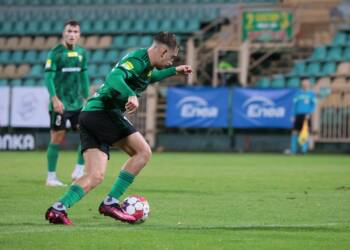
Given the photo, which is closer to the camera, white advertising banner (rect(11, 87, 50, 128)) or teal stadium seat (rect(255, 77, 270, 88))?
white advertising banner (rect(11, 87, 50, 128))

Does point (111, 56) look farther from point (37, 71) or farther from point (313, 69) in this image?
point (313, 69)

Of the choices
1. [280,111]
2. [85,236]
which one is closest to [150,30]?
[280,111]

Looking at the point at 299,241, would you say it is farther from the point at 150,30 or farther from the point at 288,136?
the point at 150,30

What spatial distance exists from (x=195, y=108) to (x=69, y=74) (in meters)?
13.5

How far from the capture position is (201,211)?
1068 centimetres

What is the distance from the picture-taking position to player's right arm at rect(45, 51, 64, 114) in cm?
1452

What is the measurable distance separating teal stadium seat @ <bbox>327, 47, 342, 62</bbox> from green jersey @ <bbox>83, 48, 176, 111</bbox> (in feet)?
68.5

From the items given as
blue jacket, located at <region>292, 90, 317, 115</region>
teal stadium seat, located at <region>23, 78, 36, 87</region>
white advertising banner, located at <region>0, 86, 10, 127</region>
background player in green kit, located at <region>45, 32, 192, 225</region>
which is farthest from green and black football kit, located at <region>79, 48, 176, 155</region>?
teal stadium seat, located at <region>23, 78, 36, 87</region>

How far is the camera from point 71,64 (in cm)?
1509

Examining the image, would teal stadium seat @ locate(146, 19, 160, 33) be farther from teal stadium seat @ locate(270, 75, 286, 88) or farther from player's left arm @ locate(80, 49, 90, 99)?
player's left arm @ locate(80, 49, 90, 99)

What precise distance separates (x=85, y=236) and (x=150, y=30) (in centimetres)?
2613

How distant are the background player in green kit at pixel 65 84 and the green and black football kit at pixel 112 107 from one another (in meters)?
5.14

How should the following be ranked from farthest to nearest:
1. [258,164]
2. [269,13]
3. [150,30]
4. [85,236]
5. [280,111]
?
[150,30], [269,13], [280,111], [258,164], [85,236]

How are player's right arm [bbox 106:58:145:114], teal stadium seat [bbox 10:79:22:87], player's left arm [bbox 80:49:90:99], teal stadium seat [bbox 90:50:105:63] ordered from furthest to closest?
teal stadium seat [bbox 90:50:105:63] → teal stadium seat [bbox 10:79:22:87] → player's left arm [bbox 80:49:90:99] → player's right arm [bbox 106:58:145:114]
